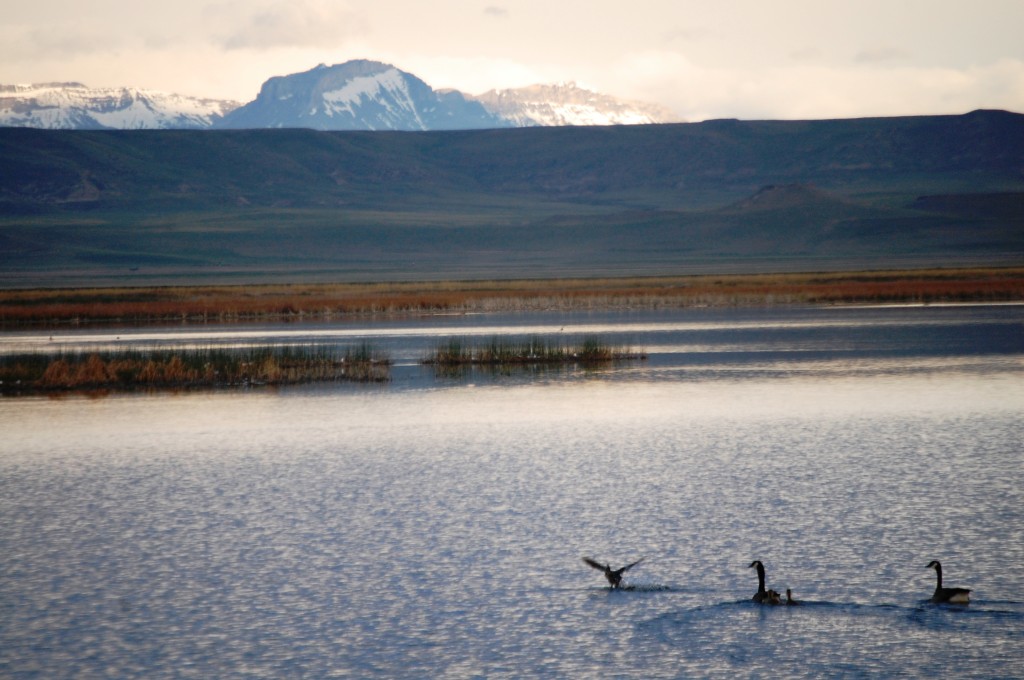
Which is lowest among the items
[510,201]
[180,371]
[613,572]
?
[613,572]

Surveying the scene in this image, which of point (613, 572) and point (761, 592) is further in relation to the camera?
point (613, 572)

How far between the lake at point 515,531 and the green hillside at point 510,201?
72.6 meters

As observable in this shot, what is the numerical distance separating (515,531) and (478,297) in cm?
5287

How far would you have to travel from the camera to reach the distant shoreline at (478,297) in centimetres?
5953

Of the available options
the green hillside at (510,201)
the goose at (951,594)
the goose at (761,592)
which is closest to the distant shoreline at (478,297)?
the green hillside at (510,201)

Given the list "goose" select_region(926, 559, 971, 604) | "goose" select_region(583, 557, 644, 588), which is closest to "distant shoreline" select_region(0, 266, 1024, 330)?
"goose" select_region(583, 557, 644, 588)

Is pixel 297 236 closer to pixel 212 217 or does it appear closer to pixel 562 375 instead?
pixel 212 217

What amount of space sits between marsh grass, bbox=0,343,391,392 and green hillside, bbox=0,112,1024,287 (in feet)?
212

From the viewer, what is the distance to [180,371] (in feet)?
103

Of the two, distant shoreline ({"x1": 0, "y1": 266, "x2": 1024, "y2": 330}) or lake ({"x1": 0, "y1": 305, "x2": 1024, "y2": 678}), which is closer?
lake ({"x1": 0, "y1": 305, "x2": 1024, "y2": 678})

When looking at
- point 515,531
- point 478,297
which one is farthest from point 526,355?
point 478,297

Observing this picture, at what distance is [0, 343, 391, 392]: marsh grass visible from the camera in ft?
101

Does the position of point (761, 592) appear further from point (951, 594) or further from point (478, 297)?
point (478, 297)

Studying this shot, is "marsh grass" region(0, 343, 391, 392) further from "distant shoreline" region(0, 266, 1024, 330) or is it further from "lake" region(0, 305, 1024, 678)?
"distant shoreline" region(0, 266, 1024, 330)
